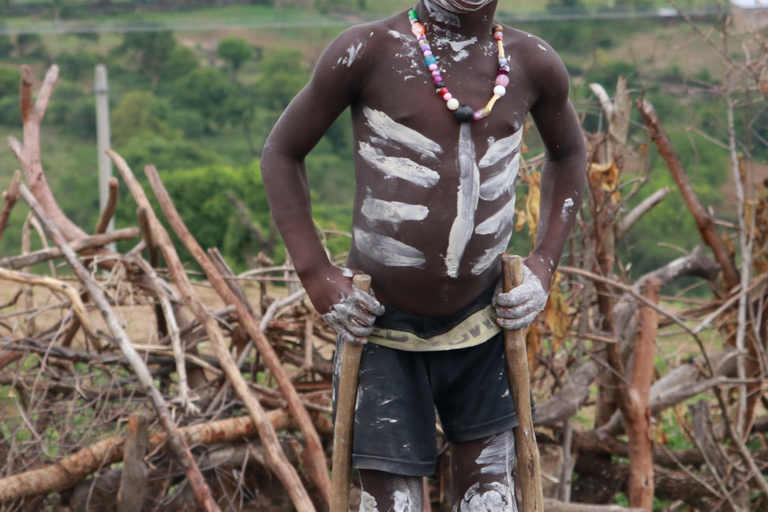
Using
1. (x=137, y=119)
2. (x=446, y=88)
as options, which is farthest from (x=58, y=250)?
(x=137, y=119)

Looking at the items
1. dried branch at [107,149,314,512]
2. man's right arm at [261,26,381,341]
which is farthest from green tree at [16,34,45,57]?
man's right arm at [261,26,381,341]

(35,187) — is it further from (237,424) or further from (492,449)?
(492,449)

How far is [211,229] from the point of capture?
1113 centimetres

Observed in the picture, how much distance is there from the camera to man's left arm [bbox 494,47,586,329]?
6.62 feet

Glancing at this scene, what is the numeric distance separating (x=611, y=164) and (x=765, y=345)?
1.23 m

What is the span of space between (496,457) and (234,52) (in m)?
15.8

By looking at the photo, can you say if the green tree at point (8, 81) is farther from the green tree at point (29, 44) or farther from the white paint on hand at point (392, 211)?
the white paint on hand at point (392, 211)

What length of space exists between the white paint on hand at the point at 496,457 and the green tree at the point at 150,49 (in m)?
16.7

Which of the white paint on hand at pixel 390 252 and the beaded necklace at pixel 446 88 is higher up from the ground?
the beaded necklace at pixel 446 88

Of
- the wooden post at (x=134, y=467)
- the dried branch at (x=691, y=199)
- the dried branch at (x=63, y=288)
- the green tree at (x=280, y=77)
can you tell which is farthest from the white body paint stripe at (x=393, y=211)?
the green tree at (x=280, y=77)

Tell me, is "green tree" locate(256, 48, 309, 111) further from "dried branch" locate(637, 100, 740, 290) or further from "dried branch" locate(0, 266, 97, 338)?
"dried branch" locate(0, 266, 97, 338)

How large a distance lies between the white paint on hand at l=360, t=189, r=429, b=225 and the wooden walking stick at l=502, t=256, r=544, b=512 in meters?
0.26

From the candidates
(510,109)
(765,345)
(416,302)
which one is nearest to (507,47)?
(510,109)

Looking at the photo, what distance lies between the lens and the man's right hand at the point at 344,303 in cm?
193
